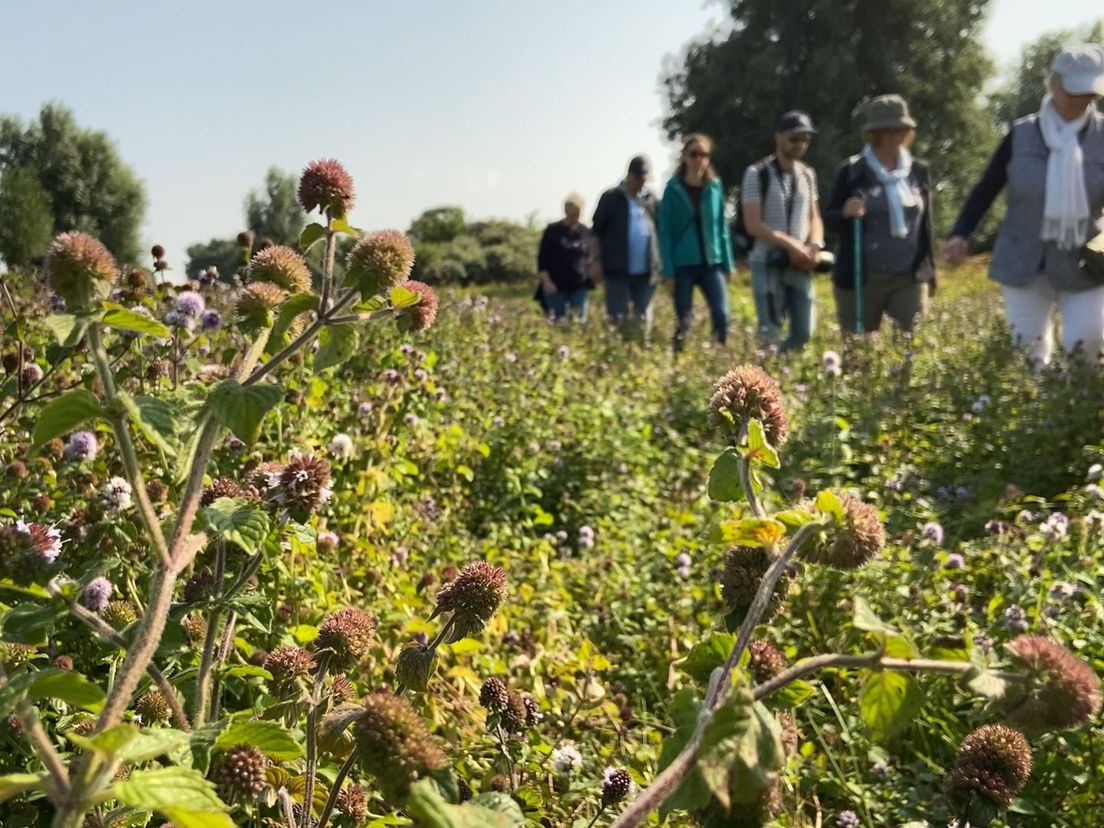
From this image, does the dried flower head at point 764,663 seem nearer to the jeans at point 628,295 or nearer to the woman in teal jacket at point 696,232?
the woman in teal jacket at point 696,232

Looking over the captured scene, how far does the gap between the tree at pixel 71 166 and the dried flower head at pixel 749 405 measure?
A: 35505mm

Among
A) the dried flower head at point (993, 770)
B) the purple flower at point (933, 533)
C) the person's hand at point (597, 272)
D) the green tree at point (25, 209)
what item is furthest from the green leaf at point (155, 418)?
the green tree at point (25, 209)

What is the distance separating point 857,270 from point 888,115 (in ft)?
3.69

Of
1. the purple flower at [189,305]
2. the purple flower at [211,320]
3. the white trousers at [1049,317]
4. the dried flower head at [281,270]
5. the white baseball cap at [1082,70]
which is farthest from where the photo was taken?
the white trousers at [1049,317]

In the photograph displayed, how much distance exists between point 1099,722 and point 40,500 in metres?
2.83

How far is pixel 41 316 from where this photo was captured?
3.94 m

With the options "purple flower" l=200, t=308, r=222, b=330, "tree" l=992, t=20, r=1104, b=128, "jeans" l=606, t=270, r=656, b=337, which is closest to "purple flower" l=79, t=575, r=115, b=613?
"purple flower" l=200, t=308, r=222, b=330

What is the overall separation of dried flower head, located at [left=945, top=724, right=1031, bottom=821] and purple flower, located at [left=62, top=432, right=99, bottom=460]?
2276 millimetres

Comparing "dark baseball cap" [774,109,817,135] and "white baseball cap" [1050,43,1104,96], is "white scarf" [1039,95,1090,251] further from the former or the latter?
"dark baseball cap" [774,109,817,135]

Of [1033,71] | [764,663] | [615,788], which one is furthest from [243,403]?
[1033,71]

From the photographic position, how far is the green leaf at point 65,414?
95 centimetres

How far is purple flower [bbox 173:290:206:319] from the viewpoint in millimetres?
2867

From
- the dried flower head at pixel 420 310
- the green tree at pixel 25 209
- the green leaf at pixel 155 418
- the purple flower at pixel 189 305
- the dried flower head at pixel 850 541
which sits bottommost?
the dried flower head at pixel 850 541

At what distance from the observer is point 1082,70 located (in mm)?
5098
